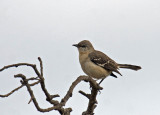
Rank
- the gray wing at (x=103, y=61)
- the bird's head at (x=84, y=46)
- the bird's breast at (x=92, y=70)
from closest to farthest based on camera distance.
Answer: the bird's breast at (x=92, y=70) < the gray wing at (x=103, y=61) < the bird's head at (x=84, y=46)

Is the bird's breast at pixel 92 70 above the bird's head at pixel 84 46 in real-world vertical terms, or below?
below

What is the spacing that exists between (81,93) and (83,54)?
4.01m

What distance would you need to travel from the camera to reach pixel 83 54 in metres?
10.2

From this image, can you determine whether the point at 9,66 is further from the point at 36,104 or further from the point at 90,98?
the point at 90,98

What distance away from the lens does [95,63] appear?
984cm

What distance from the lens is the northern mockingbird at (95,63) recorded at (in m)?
9.46

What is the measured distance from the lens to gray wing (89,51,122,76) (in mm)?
9641

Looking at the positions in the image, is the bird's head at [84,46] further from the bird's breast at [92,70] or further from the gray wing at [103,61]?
the bird's breast at [92,70]

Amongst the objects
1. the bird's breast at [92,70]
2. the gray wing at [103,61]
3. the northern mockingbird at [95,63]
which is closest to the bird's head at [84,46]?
the northern mockingbird at [95,63]

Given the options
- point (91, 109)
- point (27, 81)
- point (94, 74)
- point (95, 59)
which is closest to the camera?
point (27, 81)

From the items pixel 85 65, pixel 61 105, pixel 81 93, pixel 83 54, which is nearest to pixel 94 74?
pixel 85 65

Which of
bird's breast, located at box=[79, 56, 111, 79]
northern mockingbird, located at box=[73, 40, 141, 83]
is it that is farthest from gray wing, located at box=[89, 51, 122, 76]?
bird's breast, located at box=[79, 56, 111, 79]

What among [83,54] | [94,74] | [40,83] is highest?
[83,54]

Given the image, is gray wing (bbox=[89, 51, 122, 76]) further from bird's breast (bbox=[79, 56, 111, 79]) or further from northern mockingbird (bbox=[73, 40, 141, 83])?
bird's breast (bbox=[79, 56, 111, 79])
